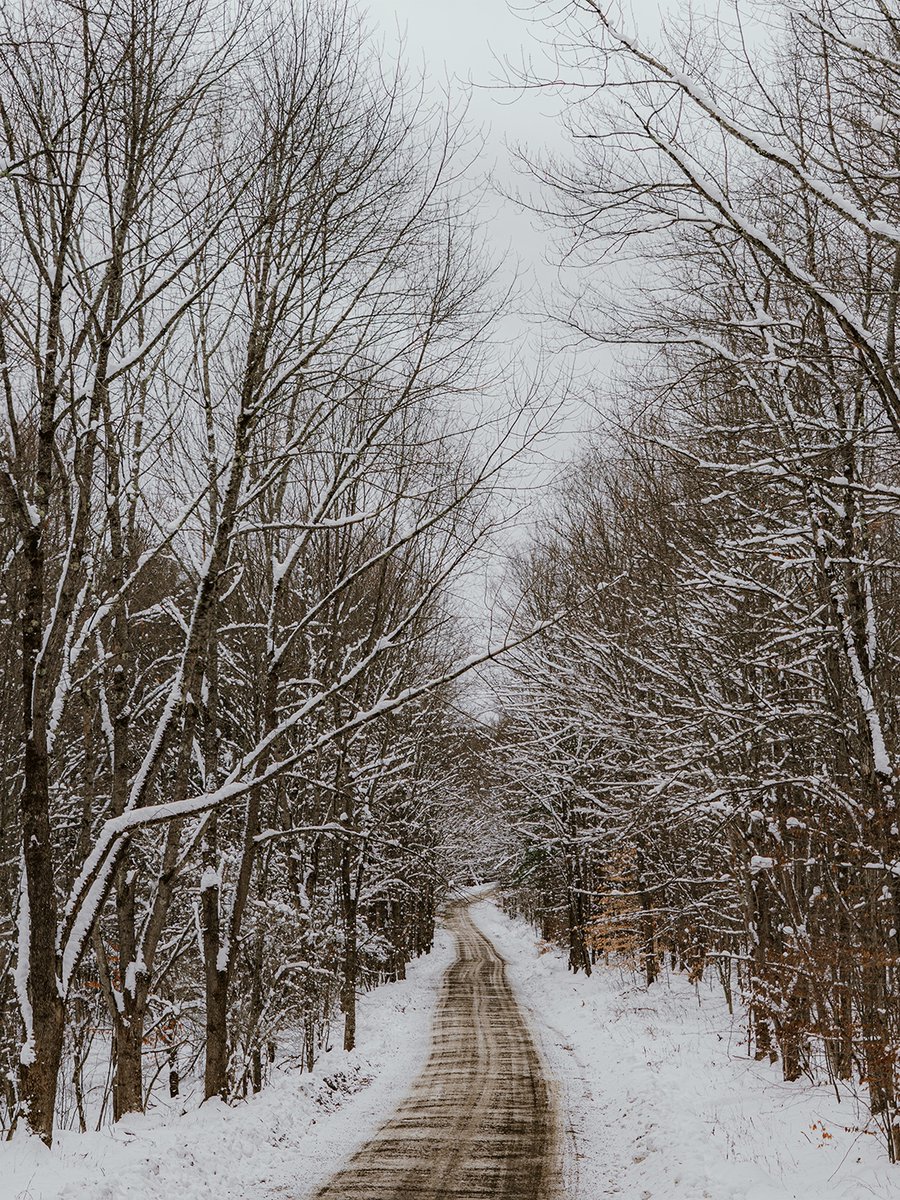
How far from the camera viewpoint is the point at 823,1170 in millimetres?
6930

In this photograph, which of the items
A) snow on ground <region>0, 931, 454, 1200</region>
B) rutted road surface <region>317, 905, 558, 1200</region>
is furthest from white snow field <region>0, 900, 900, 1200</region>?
rutted road surface <region>317, 905, 558, 1200</region>

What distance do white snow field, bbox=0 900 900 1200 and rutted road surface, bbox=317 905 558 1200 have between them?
10.8 inches

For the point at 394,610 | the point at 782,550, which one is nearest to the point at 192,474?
the point at 394,610

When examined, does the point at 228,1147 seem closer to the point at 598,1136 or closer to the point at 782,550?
the point at 598,1136

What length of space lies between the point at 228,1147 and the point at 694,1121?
4646mm

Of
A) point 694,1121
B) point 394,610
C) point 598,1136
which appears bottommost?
point 598,1136

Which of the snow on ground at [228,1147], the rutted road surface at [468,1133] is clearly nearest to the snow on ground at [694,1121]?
the rutted road surface at [468,1133]

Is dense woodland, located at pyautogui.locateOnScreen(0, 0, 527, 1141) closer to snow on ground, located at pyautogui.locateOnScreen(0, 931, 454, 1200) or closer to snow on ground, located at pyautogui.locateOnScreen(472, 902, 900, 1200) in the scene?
snow on ground, located at pyautogui.locateOnScreen(0, 931, 454, 1200)

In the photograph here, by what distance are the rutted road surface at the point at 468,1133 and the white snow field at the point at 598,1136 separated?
0.90 ft

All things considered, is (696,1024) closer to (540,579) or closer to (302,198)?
(540,579)

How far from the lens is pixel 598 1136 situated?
9.55 metres

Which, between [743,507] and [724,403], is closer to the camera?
[743,507]

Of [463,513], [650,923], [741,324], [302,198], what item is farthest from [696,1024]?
[302,198]

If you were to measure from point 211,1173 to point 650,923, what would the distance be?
13.8m
